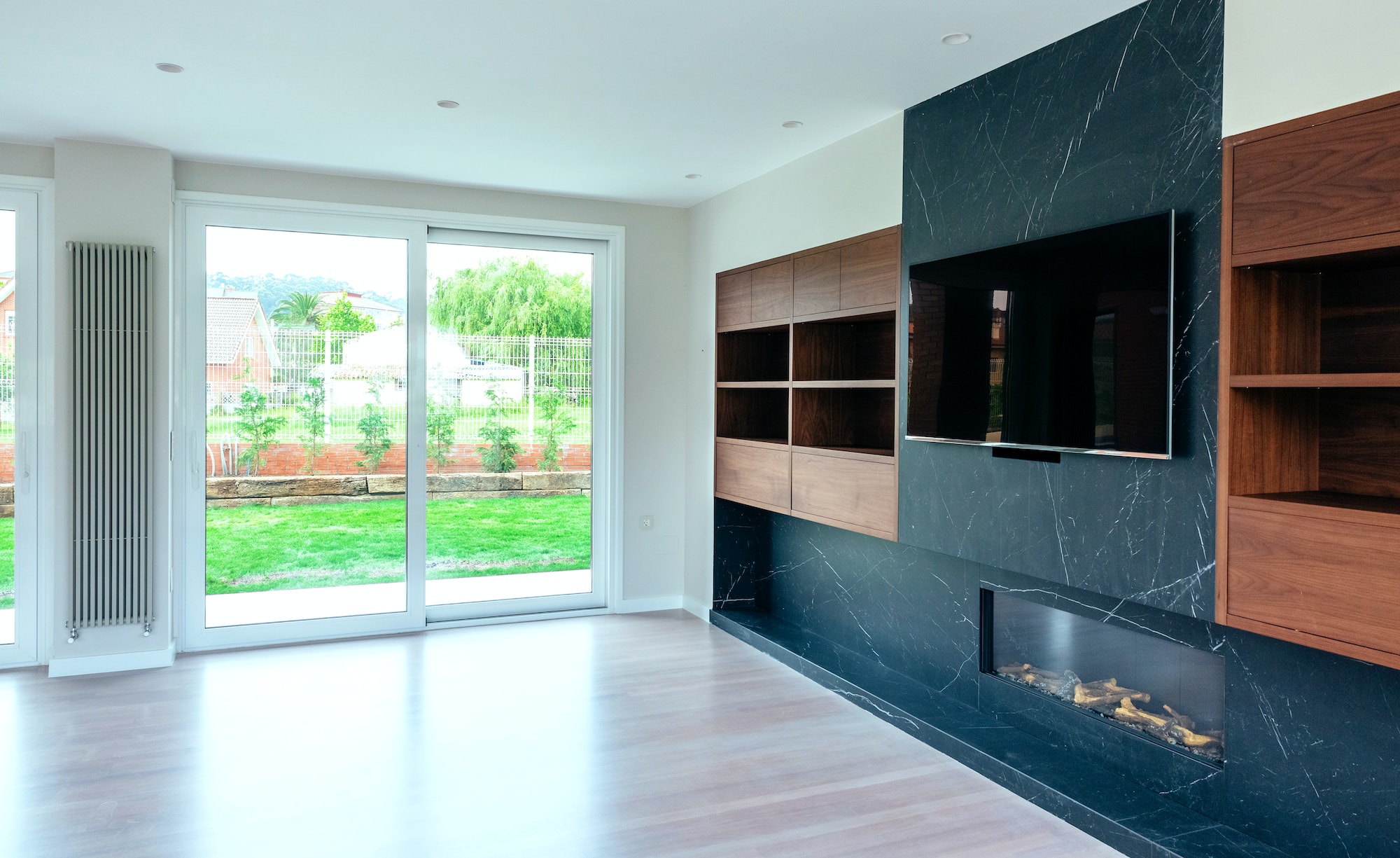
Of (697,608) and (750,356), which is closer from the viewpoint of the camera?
(750,356)

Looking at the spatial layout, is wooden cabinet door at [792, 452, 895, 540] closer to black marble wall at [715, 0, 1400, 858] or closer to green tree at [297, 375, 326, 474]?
black marble wall at [715, 0, 1400, 858]

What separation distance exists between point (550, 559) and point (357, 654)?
1323mm

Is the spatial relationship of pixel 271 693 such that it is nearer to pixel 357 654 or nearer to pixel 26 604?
pixel 357 654

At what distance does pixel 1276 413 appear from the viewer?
8.29 feet

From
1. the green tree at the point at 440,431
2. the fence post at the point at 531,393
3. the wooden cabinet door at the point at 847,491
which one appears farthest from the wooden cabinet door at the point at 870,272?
the green tree at the point at 440,431

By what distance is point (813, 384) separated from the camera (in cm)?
450

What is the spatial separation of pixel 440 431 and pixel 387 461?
0.35 m

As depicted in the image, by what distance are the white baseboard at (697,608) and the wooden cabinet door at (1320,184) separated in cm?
384

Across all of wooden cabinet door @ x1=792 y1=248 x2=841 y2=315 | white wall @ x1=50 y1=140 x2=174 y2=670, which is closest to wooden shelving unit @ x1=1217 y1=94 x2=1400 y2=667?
wooden cabinet door @ x1=792 y1=248 x2=841 y2=315

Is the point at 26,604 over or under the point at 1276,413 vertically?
under

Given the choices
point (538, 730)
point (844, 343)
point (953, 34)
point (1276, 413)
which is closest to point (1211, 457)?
point (1276, 413)

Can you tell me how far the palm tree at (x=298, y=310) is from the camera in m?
5.00

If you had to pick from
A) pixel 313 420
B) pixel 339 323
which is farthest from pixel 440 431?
pixel 339 323

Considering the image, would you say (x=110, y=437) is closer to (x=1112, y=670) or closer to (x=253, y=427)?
(x=253, y=427)
